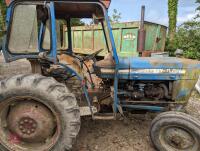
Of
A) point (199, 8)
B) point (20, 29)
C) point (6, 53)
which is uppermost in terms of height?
point (199, 8)

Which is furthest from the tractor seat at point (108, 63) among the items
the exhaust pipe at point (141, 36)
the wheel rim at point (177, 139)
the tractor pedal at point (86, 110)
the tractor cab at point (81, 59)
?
the exhaust pipe at point (141, 36)

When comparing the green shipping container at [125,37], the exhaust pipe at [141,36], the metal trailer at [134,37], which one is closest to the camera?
the exhaust pipe at [141,36]

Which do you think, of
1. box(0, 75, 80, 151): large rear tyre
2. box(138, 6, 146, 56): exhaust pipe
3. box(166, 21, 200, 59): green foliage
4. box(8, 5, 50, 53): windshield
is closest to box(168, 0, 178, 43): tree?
box(166, 21, 200, 59): green foliage

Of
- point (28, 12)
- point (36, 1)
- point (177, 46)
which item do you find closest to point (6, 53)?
point (28, 12)

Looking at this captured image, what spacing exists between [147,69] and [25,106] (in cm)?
184

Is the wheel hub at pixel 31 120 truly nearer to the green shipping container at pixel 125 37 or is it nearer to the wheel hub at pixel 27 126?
the wheel hub at pixel 27 126

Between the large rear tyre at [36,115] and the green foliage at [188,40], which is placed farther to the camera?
the green foliage at [188,40]

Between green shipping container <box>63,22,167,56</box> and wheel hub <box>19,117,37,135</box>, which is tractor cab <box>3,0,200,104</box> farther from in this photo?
green shipping container <box>63,22,167,56</box>

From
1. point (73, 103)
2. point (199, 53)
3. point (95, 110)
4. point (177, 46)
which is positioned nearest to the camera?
point (73, 103)

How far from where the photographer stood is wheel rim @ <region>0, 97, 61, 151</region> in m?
2.83

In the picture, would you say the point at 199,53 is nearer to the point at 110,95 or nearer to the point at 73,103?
the point at 110,95

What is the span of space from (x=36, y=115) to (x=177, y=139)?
1935 millimetres

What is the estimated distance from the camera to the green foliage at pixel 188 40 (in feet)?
31.7

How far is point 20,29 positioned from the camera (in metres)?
2.99
